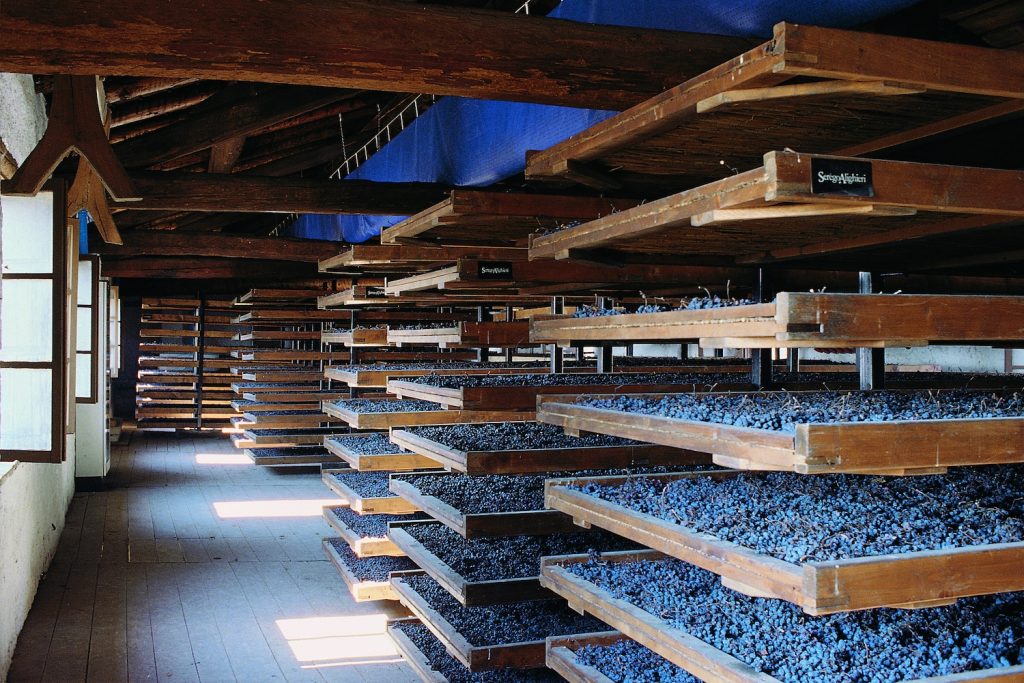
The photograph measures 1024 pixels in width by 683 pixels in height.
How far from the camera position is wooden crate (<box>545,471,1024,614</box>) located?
2.23 meters

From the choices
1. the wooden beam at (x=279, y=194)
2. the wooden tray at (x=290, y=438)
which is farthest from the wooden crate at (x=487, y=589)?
the wooden tray at (x=290, y=438)

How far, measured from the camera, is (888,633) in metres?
2.76

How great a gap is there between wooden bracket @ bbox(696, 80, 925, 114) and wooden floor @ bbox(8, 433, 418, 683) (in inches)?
143

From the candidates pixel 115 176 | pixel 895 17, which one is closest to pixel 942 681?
pixel 895 17

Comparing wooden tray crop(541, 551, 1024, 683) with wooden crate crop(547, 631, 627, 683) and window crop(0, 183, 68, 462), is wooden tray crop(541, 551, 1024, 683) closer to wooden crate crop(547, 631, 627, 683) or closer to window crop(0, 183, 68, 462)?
wooden crate crop(547, 631, 627, 683)

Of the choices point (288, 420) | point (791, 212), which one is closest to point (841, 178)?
point (791, 212)

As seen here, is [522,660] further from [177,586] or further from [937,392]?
[177,586]

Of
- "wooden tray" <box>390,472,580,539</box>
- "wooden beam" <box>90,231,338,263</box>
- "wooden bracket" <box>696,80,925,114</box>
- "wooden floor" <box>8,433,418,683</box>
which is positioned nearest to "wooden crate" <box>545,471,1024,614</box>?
"wooden bracket" <box>696,80,925,114</box>

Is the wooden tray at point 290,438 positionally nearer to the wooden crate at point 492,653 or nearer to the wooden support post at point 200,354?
the wooden support post at point 200,354

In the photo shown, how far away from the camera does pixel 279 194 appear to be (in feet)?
20.3

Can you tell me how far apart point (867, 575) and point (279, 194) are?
4804 millimetres

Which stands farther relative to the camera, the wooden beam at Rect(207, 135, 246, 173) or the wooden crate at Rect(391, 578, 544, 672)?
the wooden beam at Rect(207, 135, 246, 173)

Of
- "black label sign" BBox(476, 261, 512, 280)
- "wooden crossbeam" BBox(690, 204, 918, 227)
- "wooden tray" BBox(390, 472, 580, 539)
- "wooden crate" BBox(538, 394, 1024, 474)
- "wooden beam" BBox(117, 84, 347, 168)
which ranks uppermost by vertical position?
"wooden beam" BBox(117, 84, 347, 168)

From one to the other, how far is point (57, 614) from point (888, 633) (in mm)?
5075
